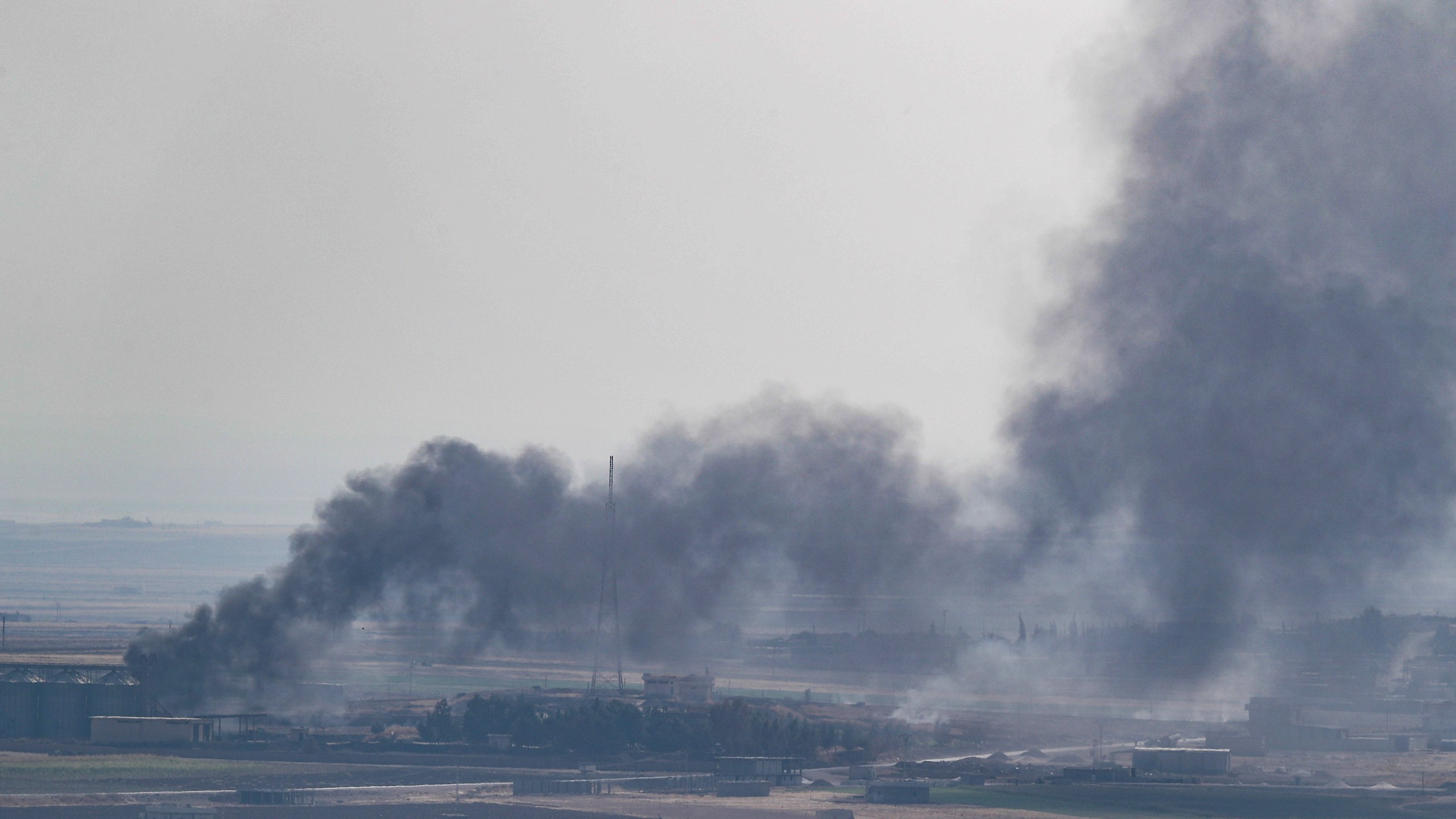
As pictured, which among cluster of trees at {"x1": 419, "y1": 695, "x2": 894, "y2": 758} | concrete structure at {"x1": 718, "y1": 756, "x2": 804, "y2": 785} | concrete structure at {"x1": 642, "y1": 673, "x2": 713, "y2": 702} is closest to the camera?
concrete structure at {"x1": 718, "y1": 756, "x2": 804, "y2": 785}

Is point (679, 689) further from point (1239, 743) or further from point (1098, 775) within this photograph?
point (1098, 775)

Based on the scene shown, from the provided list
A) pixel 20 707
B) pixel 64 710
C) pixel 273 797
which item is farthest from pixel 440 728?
pixel 273 797

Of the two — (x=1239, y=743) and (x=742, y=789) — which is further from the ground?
(x=1239, y=743)

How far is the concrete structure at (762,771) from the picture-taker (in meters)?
97.8

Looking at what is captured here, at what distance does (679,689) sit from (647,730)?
13.5m

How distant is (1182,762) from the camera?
103 metres

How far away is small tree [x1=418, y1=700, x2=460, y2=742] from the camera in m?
113

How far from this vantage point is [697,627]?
140 metres

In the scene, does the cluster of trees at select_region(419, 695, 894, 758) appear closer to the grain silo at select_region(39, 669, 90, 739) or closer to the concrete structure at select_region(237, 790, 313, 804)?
the grain silo at select_region(39, 669, 90, 739)

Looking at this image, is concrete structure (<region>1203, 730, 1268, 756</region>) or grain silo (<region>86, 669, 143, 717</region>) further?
grain silo (<region>86, 669, 143, 717</region>)

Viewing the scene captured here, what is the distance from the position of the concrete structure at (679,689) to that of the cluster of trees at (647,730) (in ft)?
27.9

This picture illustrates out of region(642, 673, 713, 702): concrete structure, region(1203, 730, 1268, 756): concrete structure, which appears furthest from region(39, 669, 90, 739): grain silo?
region(1203, 730, 1268, 756): concrete structure

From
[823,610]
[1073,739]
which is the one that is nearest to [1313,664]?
[1073,739]

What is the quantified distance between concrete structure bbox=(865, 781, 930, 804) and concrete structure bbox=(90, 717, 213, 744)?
3872 cm
